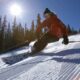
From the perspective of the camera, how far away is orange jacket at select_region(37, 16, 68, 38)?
8.65 meters

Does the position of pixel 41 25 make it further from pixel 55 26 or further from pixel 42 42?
pixel 42 42

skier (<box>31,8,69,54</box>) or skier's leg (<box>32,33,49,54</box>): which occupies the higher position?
skier (<box>31,8,69,54</box>)

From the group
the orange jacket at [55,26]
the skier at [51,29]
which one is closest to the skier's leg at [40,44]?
the skier at [51,29]

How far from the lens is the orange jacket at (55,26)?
28.4 ft

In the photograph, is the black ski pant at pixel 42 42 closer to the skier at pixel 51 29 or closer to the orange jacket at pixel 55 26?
the skier at pixel 51 29

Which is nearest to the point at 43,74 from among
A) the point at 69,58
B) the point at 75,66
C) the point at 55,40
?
the point at 75,66

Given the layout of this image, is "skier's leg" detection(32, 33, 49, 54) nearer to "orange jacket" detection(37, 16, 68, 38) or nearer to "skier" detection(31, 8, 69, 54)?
"skier" detection(31, 8, 69, 54)

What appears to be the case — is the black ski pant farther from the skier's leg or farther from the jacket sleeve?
the jacket sleeve

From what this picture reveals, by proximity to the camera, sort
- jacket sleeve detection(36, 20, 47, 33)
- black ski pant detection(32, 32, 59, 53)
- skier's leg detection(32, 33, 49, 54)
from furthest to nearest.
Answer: jacket sleeve detection(36, 20, 47, 33), black ski pant detection(32, 32, 59, 53), skier's leg detection(32, 33, 49, 54)

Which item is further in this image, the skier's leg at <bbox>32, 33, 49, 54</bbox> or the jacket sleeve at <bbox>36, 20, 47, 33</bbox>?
the jacket sleeve at <bbox>36, 20, 47, 33</bbox>

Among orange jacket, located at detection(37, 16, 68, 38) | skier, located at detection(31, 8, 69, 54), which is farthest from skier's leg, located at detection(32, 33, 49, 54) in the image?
orange jacket, located at detection(37, 16, 68, 38)

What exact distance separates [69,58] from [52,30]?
12.7ft

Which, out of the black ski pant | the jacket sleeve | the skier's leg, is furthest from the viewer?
the jacket sleeve

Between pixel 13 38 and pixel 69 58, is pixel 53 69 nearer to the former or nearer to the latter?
pixel 69 58
